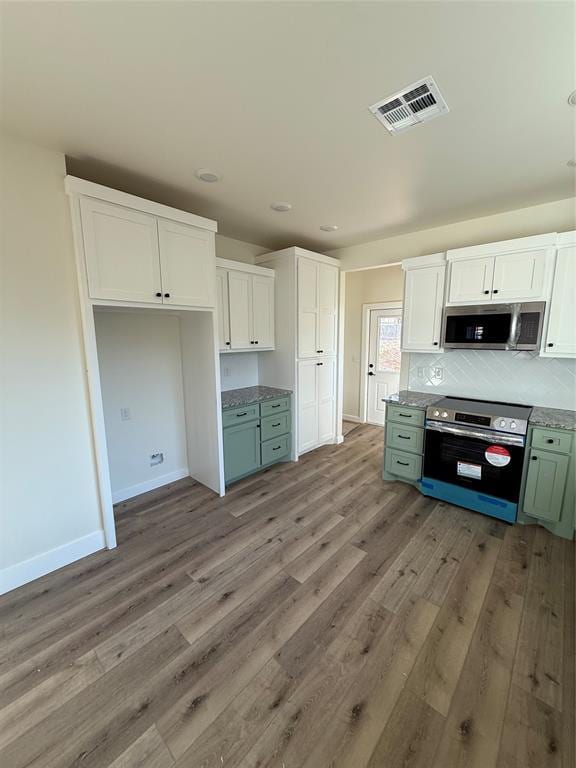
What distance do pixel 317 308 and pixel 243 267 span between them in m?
1.06

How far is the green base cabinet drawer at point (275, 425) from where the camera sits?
139 inches

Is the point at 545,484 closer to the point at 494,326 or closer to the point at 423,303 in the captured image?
the point at 494,326

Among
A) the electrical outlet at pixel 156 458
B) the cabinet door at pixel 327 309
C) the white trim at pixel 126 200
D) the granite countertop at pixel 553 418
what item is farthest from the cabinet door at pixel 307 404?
the granite countertop at pixel 553 418

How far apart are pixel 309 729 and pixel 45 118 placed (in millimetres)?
3271

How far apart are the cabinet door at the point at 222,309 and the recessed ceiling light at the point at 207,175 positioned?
3.06 ft

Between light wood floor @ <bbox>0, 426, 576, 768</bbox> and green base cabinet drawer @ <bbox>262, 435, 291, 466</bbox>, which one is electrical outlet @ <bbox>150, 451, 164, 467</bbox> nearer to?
light wood floor @ <bbox>0, 426, 576, 768</bbox>

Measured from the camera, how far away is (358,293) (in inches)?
213

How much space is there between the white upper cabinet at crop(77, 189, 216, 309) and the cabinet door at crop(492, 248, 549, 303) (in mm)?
2564

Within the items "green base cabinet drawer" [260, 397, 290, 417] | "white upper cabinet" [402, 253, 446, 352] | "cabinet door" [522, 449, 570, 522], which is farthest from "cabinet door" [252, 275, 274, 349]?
"cabinet door" [522, 449, 570, 522]

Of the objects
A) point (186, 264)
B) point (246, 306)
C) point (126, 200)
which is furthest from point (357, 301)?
point (126, 200)

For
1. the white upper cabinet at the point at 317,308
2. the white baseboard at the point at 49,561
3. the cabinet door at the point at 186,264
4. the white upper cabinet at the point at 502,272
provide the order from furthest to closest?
the white upper cabinet at the point at 317,308 < the white upper cabinet at the point at 502,272 < the cabinet door at the point at 186,264 < the white baseboard at the point at 49,561

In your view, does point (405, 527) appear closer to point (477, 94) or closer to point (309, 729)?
point (309, 729)

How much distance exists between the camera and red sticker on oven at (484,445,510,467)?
2593 mm

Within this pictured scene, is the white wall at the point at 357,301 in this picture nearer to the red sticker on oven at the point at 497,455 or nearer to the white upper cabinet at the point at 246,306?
the white upper cabinet at the point at 246,306
